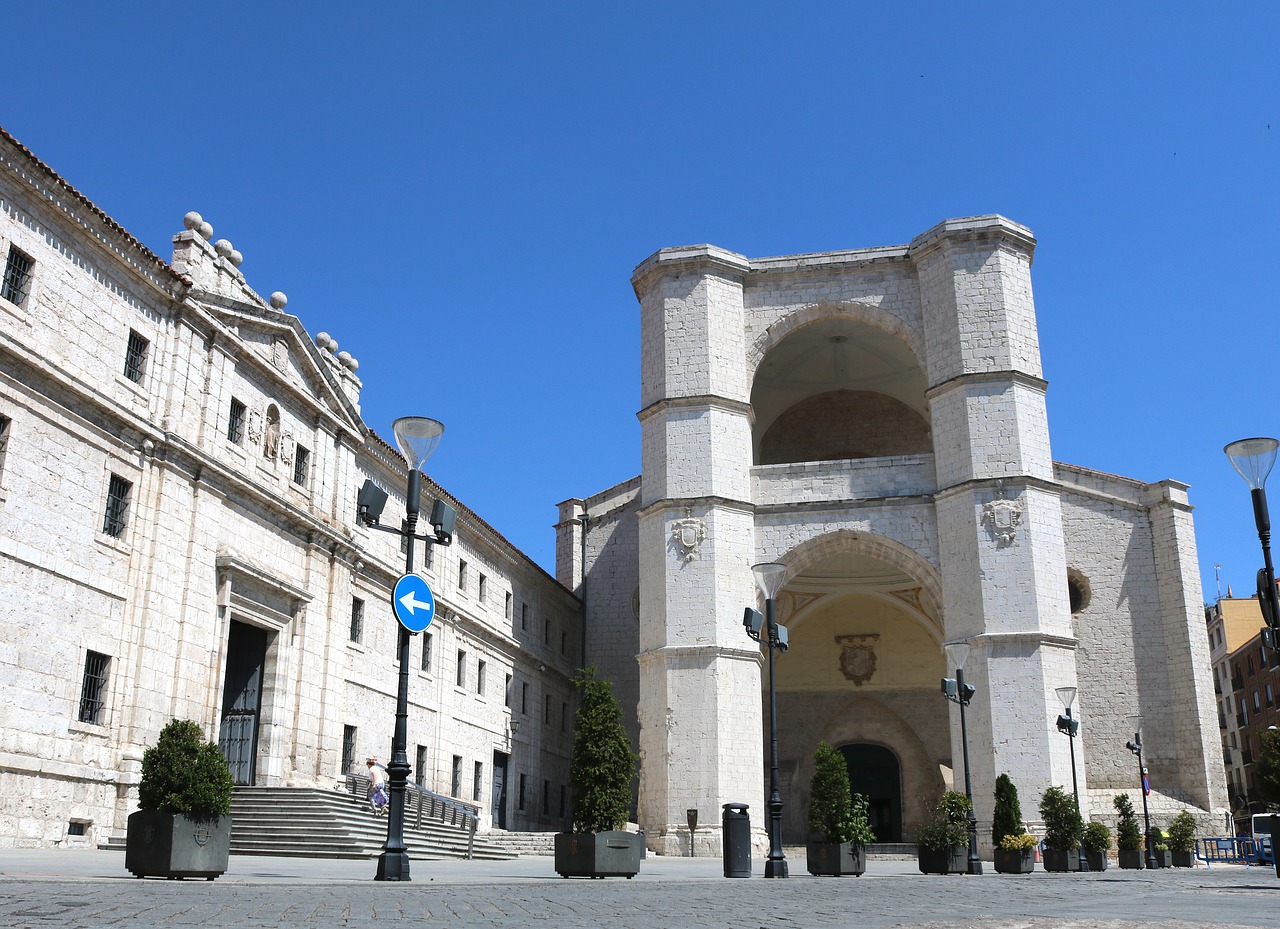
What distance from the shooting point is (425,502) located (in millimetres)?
30484

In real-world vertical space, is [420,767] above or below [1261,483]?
below

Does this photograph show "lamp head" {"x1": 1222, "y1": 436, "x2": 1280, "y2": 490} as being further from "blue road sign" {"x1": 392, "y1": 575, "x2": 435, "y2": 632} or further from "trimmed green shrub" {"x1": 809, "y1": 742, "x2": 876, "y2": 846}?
"blue road sign" {"x1": 392, "y1": 575, "x2": 435, "y2": 632}

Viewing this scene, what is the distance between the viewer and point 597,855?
49.9 ft

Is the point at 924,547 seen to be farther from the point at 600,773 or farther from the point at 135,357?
the point at 135,357

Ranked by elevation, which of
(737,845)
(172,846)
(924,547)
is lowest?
(737,845)

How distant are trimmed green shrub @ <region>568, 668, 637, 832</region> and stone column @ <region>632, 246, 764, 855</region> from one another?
50.5 feet

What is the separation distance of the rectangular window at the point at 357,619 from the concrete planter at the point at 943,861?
12.9m

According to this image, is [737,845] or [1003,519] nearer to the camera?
[737,845]

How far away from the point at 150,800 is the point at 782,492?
2483 cm

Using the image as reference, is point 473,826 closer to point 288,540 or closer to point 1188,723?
point 288,540

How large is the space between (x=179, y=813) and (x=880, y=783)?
3246 centimetres

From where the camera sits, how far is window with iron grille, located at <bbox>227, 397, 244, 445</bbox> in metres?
21.9

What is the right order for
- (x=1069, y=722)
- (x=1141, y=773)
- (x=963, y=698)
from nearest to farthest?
(x=963, y=698) < (x=1069, y=722) < (x=1141, y=773)

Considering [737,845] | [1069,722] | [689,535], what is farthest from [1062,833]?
[689,535]
